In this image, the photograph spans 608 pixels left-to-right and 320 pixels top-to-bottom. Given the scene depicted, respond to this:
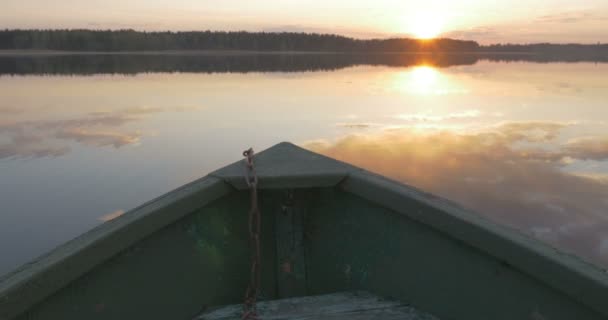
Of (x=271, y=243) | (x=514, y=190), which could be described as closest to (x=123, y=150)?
(x=514, y=190)

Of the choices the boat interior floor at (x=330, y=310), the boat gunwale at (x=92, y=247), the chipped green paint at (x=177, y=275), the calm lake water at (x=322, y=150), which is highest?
the boat gunwale at (x=92, y=247)

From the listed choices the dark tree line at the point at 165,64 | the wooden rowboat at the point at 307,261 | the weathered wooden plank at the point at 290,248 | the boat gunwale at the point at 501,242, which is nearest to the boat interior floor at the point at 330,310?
the wooden rowboat at the point at 307,261

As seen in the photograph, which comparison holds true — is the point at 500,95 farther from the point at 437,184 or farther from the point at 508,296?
the point at 508,296

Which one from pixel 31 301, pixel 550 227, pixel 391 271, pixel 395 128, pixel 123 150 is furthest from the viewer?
pixel 395 128

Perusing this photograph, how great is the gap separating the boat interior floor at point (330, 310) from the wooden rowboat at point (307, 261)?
0.01 meters

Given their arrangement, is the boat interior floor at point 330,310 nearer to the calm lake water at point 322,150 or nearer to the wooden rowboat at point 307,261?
the wooden rowboat at point 307,261

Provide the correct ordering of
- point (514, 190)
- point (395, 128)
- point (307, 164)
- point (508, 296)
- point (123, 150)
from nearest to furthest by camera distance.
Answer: point (508, 296) < point (307, 164) < point (514, 190) < point (123, 150) < point (395, 128)

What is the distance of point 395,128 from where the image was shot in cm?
1331

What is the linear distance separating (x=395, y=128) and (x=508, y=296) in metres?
11.4

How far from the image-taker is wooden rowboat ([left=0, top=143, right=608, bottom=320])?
192 centimetres

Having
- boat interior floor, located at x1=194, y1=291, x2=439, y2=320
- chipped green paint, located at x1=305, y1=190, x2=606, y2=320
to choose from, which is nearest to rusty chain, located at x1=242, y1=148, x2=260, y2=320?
boat interior floor, located at x1=194, y1=291, x2=439, y2=320

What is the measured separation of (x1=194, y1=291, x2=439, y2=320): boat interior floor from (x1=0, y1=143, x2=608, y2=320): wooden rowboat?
0.01 m

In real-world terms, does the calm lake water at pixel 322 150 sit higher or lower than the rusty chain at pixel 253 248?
lower

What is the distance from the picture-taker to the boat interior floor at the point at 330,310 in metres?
2.34
